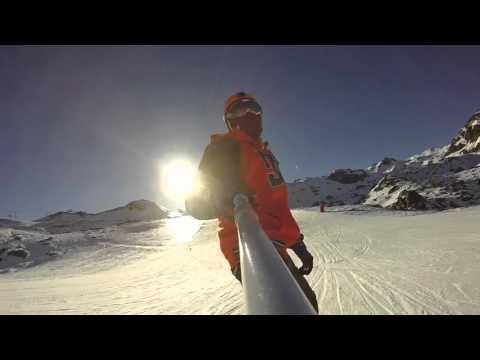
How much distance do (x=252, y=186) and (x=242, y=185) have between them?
276 mm

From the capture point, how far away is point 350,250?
12742 mm

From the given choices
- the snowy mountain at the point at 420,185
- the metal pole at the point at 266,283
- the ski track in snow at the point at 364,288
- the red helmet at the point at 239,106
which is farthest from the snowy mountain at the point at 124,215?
the metal pole at the point at 266,283

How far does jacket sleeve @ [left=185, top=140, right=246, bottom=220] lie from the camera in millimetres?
2111

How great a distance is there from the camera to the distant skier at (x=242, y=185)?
7.15 feet

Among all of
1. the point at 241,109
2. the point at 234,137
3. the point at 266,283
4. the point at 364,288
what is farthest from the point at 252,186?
the point at 364,288

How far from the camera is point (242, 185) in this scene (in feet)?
7.04

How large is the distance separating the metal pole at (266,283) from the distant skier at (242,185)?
0.88m

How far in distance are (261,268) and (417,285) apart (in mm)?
7297

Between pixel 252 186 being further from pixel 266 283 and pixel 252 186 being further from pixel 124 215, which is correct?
pixel 124 215

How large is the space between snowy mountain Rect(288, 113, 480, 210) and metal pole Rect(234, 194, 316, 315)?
136 ft

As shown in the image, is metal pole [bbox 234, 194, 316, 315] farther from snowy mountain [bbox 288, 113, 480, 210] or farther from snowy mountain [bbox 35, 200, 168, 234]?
snowy mountain [bbox 35, 200, 168, 234]

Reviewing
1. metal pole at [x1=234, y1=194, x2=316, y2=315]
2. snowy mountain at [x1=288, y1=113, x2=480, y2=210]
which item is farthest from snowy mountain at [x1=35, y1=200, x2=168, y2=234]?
metal pole at [x1=234, y1=194, x2=316, y2=315]

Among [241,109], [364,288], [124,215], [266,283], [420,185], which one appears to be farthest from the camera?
[124,215]
